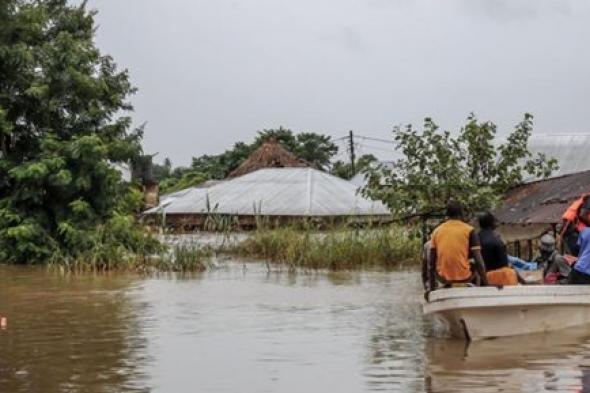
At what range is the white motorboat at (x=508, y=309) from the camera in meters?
10.5

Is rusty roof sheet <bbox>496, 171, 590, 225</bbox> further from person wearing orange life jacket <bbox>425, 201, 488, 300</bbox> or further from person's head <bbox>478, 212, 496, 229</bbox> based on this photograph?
person wearing orange life jacket <bbox>425, 201, 488, 300</bbox>

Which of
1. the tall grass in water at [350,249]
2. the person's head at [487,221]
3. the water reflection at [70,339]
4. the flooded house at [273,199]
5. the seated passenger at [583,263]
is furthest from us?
the flooded house at [273,199]

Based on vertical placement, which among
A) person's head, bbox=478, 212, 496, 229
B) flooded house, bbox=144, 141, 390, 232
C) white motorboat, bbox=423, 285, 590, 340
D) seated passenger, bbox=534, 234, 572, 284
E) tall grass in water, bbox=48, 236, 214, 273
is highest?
flooded house, bbox=144, 141, 390, 232

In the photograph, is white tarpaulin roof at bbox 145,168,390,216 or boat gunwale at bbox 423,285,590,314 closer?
boat gunwale at bbox 423,285,590,314

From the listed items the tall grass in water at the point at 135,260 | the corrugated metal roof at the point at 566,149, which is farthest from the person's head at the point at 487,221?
the corrugated metal roof at the point at 566,149

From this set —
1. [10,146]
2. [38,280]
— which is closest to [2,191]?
[10,146]

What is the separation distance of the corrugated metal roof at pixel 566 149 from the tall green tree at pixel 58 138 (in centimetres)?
1447

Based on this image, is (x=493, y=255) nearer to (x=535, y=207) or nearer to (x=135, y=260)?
(x=535, y=207)

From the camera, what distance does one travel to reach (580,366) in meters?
9.44

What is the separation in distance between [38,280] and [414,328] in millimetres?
11440

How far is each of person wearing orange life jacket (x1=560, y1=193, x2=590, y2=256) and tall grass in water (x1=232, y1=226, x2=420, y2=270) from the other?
10750 millimetres

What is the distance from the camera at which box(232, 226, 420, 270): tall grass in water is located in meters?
23.7

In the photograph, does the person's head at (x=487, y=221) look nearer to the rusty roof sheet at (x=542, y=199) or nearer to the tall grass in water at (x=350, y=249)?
the rusty roof sheet at (x=542, y=199)

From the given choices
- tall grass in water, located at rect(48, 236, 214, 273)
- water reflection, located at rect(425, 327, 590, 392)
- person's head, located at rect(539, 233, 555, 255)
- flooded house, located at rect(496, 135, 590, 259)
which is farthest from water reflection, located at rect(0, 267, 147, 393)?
flooded house, located at rect(496, 135, 590, 259)
